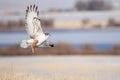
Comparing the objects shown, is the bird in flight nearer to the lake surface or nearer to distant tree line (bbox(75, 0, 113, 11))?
the lake surface

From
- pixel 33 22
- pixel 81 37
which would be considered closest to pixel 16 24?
pixel 81 37

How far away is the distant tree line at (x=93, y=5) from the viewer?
7738mm

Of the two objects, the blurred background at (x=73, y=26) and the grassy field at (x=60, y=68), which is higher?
the blurred background at (x=73, y=26)

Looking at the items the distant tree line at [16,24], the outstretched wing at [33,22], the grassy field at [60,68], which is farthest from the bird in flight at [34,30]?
the distant tree line at [16,24]

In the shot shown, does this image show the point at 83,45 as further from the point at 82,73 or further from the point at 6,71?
the point at 6,71

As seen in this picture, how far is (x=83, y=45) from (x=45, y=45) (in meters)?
1.21

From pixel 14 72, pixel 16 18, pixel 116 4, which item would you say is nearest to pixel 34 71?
pixel 14 72

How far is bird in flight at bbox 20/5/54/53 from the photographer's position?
A: 6691 mm

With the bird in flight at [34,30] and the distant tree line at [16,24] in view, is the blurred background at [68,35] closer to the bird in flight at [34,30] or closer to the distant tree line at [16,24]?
the distant tree line at [16,24]

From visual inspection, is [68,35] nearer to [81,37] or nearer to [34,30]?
[81,37]

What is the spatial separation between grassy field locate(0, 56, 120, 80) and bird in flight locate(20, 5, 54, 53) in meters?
0.40

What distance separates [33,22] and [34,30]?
107 mm

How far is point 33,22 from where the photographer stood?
668 centimetres

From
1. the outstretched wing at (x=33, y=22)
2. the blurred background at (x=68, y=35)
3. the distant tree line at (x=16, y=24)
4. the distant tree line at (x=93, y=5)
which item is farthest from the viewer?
the distant tree line at (x=93, y=5)
